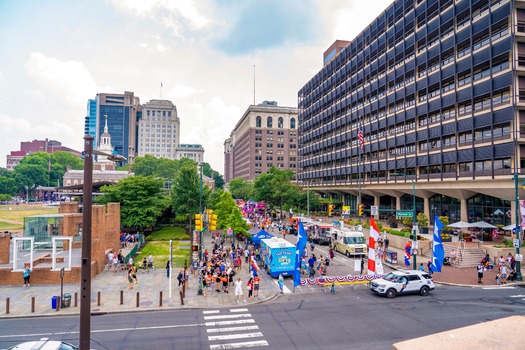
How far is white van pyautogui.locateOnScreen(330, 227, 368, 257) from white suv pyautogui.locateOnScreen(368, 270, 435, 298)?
11861mm

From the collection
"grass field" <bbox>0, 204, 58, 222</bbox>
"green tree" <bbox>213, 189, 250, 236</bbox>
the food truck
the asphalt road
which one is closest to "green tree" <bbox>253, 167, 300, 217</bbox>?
"green tree" <bbox>213, 189, 250, 236</bbox>

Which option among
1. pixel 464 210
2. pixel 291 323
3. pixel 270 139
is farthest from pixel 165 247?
pixel 270 139

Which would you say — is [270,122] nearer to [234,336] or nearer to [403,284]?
[403,284]

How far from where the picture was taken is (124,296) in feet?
69.5

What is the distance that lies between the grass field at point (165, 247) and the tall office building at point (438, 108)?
21.7 m

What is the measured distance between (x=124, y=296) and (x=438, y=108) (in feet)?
141

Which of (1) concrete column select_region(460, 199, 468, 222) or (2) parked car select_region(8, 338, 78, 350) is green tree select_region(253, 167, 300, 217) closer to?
(1) concrete column select_region(460, 199, 468, 222)

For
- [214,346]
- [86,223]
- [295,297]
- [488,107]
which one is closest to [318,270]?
[295,297]

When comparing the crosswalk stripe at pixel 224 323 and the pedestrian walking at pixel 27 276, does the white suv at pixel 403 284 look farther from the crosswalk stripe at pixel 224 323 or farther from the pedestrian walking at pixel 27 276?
the pedestrian walking at pixel 27 276

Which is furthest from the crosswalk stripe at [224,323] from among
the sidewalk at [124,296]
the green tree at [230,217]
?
the green tree at [230,217]

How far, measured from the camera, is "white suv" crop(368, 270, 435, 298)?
68.9ft

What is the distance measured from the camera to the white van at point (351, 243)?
111 ft

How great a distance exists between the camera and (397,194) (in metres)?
56.5

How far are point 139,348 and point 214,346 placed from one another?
10.2ft
